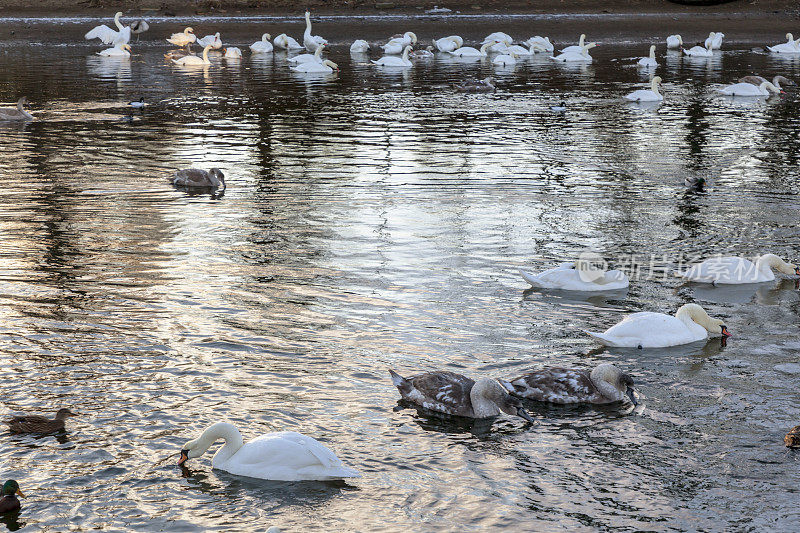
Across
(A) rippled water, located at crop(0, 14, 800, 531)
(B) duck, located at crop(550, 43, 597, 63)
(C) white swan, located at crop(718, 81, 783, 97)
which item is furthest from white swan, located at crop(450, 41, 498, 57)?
(A) rippled water, located at crop(0, 14, 800, 531)

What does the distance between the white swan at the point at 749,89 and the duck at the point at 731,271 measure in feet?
60.6

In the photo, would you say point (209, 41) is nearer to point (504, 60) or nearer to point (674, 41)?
point (504, 60)

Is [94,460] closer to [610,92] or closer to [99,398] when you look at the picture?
[99,398]

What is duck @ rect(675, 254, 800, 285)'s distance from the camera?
40.8 feet

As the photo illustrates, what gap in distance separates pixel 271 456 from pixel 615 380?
3.32 meters

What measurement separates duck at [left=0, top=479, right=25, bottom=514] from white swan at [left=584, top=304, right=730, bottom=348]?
5857 mm

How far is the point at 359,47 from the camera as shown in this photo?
141 feet

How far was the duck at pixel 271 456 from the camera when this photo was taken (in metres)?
7.64

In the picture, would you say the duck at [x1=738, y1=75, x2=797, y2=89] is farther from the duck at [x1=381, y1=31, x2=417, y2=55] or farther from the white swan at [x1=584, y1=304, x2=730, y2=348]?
the white swan at [x1=584, y1=304, x2=730, y2=348]

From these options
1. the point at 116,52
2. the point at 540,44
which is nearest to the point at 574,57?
the point at 540,44

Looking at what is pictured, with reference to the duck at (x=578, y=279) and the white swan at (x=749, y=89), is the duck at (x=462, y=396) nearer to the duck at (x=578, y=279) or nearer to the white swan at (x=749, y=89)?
the duck at (x=578, y=279)

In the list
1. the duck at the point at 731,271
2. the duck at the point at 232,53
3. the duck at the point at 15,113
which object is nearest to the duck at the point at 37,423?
the duck at the point at 731,271

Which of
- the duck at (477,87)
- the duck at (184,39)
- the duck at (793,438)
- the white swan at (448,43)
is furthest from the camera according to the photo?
the duck at (184,39)

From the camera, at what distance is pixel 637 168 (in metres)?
19.1
